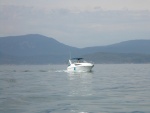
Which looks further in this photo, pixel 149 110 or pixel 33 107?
pixel 33 107

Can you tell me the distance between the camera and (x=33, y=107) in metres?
27.6

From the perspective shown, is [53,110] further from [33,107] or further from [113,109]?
[113,109]

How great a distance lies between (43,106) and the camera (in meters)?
28.0

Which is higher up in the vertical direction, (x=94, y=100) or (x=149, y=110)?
(x=94, y=100)

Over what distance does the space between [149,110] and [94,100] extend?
6815mm

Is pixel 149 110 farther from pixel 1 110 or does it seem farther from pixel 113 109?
pixel 1 110

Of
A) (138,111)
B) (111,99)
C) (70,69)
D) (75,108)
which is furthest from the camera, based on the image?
(70,69)

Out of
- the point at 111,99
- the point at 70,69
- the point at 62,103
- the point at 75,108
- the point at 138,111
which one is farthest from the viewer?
the point at 70,69

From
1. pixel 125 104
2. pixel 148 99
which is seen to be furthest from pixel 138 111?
pixel 148 99

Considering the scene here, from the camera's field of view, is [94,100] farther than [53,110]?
Yes

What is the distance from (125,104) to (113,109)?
2781 mm

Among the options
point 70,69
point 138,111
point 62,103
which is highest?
point 70,69

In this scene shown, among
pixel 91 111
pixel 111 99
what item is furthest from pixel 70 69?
pixel 91 111

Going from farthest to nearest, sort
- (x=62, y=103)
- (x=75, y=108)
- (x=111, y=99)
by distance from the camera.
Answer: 1. (x=111, y=99)
2. (x=62, y=103)
3. (x=75, y=108)
